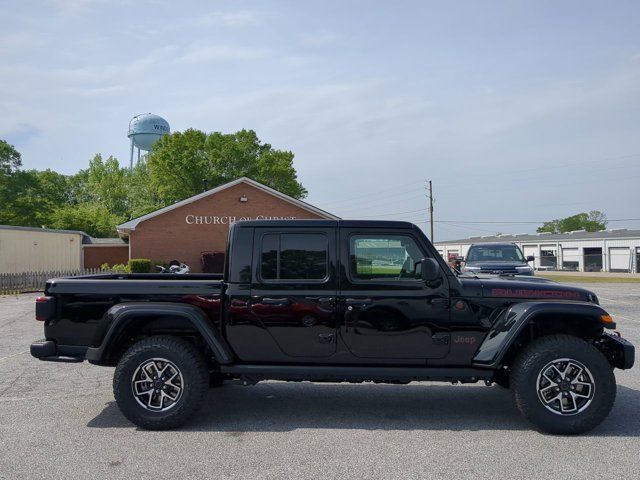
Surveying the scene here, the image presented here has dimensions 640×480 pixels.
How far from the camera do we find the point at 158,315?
5.29 meters

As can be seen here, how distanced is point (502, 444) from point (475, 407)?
123cm

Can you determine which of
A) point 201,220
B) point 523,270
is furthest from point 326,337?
point 201,220

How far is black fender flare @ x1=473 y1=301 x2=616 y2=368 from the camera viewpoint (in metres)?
5.03

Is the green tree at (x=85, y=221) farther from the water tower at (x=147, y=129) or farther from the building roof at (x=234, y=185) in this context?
the building roof at (x=234, y=185)

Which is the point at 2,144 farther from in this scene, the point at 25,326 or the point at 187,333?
the point at 187,333

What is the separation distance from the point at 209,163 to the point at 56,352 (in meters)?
48.4

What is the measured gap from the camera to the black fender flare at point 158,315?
17.2ft

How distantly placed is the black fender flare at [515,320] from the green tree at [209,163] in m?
47.1

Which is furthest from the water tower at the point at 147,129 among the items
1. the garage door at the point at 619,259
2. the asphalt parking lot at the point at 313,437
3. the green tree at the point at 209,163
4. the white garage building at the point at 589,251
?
the asphalt parking lot at the point at 313,437

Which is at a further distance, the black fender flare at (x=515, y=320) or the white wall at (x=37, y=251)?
the white wall at (x=37, y=251)

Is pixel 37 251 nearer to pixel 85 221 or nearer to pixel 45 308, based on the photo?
pixel 45 308

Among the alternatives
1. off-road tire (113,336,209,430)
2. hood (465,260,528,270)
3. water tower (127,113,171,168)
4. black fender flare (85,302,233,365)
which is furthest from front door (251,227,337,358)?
water tower (127,113,171,168)

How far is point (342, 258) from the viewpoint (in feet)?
17.9

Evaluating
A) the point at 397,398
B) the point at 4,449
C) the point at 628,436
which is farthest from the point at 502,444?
the point at 4,449
